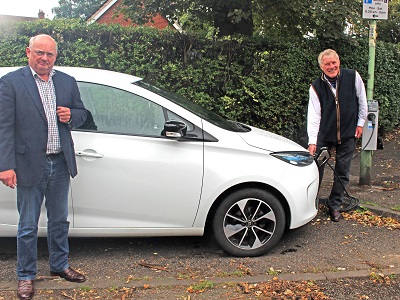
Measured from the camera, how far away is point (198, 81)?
289 inches

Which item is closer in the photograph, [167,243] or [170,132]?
[170,132]

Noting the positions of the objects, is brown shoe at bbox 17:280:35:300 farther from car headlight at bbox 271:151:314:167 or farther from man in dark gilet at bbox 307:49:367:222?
man in dark gilet at bbox 307:49:367:222

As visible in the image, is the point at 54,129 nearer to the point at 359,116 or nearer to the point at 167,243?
the point at 167,243

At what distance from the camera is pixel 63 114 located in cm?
322

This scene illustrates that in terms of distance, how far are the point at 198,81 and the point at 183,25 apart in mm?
2796

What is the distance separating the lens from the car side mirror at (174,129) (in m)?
3.75

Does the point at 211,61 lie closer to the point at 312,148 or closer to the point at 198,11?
the point at 198,11

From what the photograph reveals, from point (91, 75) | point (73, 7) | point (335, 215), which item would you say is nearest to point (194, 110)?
point (91, 75)

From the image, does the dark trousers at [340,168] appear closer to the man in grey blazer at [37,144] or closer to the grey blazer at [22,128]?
the man in grey blazer at [37,144]

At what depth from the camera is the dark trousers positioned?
16.6ft

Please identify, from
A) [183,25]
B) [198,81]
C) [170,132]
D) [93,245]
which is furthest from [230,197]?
[183,25]

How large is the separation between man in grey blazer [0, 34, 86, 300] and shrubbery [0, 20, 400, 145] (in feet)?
11.9

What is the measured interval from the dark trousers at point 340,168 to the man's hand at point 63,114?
3.00 meters

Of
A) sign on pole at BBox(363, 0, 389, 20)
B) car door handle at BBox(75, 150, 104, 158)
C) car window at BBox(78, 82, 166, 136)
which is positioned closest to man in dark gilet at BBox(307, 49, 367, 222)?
sign on pole at BBox(363, 0, 389, 20)
